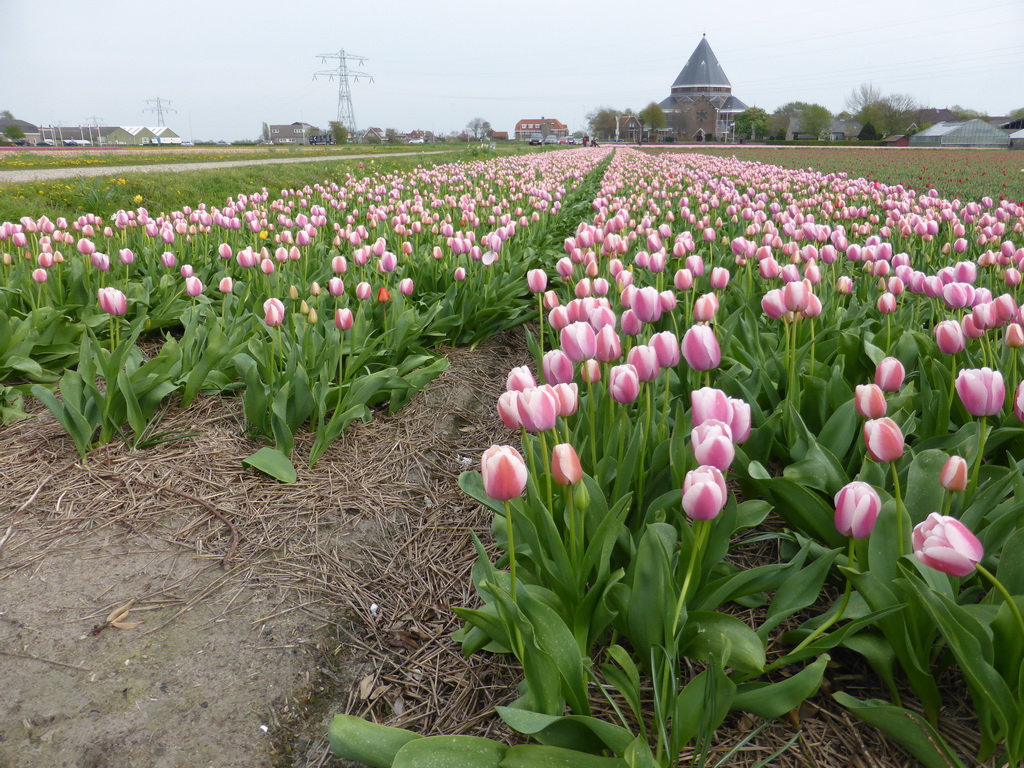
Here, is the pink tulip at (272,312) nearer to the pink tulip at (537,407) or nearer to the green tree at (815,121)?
the pink tulip at (537,407)

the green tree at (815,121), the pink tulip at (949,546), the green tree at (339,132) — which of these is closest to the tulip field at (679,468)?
the pink tulip at (949,546)

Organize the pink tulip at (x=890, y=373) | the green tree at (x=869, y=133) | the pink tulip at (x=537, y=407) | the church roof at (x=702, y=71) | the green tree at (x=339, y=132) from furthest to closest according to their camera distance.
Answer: the church roof at (x=702, y=71)
the green tree at (x=869, y=133)
the green tree at (x=339, y=132)
the pink tulip at (x=890, y=373)
the pink tulip at (x=537, y=407)

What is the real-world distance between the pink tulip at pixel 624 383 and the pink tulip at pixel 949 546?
0.73m

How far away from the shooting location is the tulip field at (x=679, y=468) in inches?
51.4

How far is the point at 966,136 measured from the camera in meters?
63.8

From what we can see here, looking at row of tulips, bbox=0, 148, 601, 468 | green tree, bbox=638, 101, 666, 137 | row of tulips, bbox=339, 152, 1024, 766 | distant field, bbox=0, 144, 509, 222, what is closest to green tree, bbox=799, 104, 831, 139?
green tree, bbox=638, 101, 666, 137

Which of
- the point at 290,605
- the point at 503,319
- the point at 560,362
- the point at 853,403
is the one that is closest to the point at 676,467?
the point at 560,362

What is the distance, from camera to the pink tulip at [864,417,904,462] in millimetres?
1369

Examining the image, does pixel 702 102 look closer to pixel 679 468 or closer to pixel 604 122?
pixel 604 122

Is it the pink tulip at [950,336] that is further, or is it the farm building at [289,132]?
the farm building at [289,132]

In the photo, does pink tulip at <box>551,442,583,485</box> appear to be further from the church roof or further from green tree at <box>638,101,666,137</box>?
the church roof

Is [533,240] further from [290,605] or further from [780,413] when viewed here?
[290,605]

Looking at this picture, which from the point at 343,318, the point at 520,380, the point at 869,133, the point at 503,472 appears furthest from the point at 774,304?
the point at 869,133

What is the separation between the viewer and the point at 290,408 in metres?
2.80
